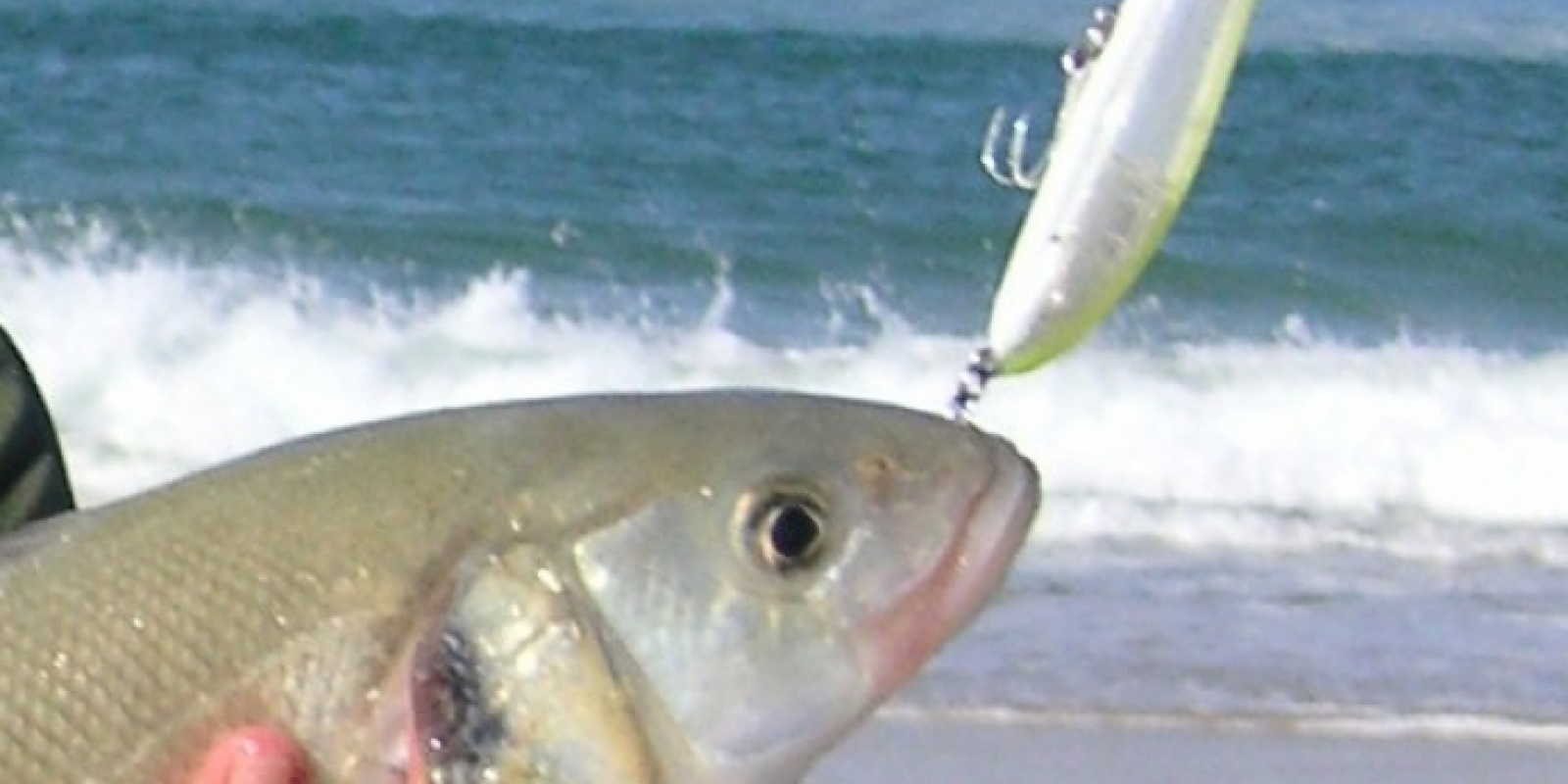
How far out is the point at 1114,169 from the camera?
11.7 ft

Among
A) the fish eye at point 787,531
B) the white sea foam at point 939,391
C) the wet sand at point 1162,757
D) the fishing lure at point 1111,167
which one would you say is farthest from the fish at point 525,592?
the white sea foam at point 939,391

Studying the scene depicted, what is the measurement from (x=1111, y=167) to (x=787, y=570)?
1581mm

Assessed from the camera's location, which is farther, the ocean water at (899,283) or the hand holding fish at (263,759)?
the ocean water at (899,283)

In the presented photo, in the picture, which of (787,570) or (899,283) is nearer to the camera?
(787,570)

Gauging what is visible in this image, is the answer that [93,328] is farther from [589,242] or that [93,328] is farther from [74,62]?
[74,62]

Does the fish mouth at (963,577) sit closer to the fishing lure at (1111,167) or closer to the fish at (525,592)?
the fish at (525,592)

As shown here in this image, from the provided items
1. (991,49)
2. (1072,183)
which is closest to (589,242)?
(991,49)

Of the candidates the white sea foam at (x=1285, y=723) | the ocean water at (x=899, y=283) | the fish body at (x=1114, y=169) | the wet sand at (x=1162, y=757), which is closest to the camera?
the fish body at (x=1114, y=169)

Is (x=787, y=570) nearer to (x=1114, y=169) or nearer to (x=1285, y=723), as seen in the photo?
(x=1114, y=169)

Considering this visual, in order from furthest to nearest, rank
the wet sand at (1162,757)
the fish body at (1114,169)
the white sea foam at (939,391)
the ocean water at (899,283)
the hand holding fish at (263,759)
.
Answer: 1. the white sea foam at (939,391)
2. the ocean water at (899,283)
3. the wet sand at (1162,757)
4. the fish body at (1114,169)
5. the hand holding fish at (263,759)

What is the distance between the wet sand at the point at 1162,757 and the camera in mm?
5918

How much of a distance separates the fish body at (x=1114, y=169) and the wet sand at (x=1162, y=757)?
224 cm

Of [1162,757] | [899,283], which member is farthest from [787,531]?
[899,283]

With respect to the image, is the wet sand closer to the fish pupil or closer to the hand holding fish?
the fish pupil
